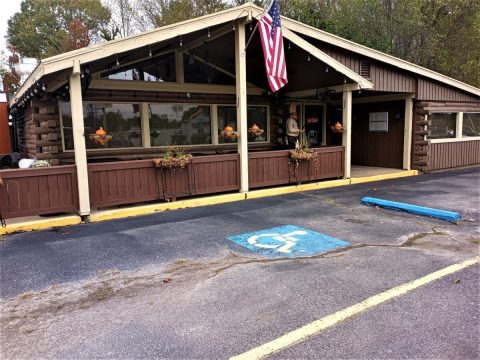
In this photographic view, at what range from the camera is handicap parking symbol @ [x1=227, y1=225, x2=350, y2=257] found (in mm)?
4840

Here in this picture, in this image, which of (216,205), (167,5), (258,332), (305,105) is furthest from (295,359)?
(167,5)

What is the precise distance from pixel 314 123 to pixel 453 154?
186 inches

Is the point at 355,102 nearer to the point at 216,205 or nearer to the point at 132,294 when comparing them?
the point at 216,205

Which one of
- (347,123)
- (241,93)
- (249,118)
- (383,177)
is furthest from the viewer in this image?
(249,118)

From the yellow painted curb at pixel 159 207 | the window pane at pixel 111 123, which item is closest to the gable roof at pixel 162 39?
the window pane at pixel 111 123

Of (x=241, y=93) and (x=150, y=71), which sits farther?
(x=150, y=71)

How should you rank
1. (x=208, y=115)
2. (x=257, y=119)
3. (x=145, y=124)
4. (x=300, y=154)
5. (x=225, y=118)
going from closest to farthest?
(x=300, y=154)
(x=145, y=124)
(x=208, y=115)
(x=225, y=118)
(x=257, y=119)

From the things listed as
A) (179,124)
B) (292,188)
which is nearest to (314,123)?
(292,188)

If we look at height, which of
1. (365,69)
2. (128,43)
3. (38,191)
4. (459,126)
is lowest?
(38,191)

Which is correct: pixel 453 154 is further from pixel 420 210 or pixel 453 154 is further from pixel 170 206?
pixel 170 206

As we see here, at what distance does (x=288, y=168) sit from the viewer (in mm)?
9180

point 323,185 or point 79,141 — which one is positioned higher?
point 79,141

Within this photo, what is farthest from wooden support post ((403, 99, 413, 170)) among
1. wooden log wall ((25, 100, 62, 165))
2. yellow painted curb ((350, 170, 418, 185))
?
wooden log wall ((25, 100, 62, 165))

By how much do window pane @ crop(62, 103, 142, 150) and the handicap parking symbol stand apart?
16.5 ft
